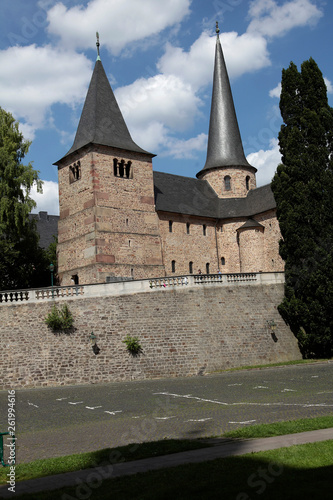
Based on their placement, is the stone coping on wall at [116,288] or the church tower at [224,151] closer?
the stone coping on wall at [116,288]

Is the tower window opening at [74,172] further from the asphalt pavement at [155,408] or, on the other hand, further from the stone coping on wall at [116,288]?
the asphalt pavement at [155,408]

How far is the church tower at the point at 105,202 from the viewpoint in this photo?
3719 cm

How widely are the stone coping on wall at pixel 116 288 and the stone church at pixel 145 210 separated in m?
9.35

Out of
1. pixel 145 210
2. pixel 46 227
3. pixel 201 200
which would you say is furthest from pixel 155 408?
pixel 46 227

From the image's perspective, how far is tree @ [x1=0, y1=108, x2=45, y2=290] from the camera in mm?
36125

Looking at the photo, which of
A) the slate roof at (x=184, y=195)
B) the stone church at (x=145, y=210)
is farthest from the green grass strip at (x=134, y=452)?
the slate roof at (x=184, y=195)

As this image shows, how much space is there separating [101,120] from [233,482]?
36.6 metres

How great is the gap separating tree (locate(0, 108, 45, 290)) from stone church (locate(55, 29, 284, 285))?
2.76 m

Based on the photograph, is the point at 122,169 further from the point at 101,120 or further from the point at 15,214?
the point at 15,214

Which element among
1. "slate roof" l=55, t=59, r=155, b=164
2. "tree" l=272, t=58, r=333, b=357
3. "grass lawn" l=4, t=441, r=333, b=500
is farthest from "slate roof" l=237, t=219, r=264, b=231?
"grass lawn" l=4, t=441, r=333, b=500

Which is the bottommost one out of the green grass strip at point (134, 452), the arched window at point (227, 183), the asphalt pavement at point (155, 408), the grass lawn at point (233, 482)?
the asphalt pavement at point (155, 408)

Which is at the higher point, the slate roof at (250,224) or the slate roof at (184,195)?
the slate roof at (184,195)

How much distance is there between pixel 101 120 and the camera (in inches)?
1602

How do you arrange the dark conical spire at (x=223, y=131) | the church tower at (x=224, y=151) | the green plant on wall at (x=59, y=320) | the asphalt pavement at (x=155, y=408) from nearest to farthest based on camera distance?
the asphalt pavement at (x=155, y=408), the green plant on wall at (x=59, y=320), the church tower at (x=224, y=151), the dark conical spire at (x=223, y=131)
